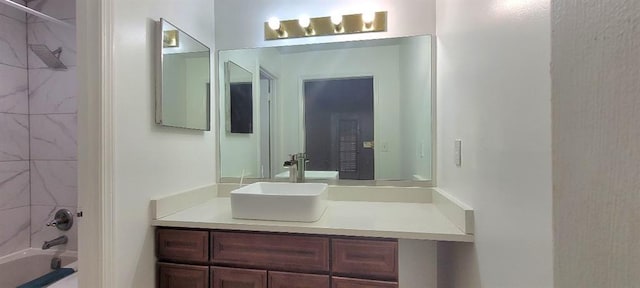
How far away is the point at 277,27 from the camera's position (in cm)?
193

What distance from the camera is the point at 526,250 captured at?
0.71m

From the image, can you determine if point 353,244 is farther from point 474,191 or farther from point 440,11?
point 440,11

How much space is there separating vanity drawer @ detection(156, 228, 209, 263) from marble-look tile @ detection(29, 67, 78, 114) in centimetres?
146

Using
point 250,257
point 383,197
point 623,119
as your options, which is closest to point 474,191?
point 383,197

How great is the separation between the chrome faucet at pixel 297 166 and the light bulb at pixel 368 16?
3.08ft

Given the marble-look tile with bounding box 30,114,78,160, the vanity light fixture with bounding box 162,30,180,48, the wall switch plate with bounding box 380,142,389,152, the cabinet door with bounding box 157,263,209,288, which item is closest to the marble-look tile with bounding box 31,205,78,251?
the marble-look tile with bounding box 30,114,78,160

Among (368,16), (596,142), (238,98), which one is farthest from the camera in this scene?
(238,98)

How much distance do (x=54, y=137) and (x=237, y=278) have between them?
1.92 meters

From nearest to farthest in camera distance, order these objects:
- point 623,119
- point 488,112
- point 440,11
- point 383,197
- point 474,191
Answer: point 623,119
point 488,112
point 474,191
point 440,11
point 383,197

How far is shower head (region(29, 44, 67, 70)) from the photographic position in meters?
2.06

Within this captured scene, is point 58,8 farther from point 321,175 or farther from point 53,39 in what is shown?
point 321,175

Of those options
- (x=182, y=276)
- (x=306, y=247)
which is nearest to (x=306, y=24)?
(x=306, y=247)

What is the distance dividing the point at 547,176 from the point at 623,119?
39 cm

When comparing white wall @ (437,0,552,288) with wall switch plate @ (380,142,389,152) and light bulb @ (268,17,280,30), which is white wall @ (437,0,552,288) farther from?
light bulb @ (268,17,280,30)
